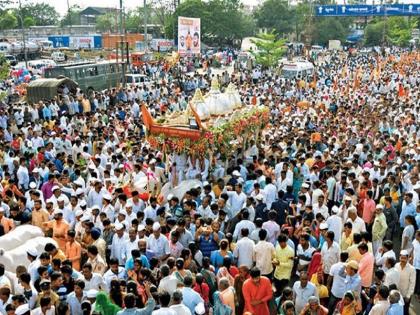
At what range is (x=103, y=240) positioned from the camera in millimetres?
7184

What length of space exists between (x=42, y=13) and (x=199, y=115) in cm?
8385

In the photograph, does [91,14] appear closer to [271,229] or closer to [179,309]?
[271,229]

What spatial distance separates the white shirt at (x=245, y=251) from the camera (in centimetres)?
680

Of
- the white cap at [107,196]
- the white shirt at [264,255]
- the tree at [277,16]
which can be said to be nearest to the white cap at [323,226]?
the white shirt at [264,255]

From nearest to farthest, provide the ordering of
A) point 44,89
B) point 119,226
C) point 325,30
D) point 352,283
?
1. point 352,283
2. point 119,226
3. point 44,89
4. point 325,30

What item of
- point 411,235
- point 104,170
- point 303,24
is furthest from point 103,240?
point 303,24

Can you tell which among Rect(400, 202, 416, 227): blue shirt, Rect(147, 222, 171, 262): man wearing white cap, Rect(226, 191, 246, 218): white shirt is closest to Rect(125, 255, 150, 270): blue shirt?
Rect(147, 222, 171, 262): man wearing white cap

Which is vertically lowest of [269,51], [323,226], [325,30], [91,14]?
[323,226]

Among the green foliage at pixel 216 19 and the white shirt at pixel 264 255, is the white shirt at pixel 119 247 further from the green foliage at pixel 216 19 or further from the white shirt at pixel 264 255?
the green foliage at pixel 216 19

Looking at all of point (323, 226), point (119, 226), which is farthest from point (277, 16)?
point (119, 226)

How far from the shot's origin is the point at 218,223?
295 inches

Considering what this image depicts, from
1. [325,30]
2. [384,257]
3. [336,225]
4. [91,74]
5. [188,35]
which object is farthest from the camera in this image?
[325,30]

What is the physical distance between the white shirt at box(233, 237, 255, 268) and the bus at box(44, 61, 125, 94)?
1916cm

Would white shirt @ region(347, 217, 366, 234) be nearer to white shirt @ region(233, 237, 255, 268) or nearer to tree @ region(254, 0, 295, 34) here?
white shirt @ region(233, 237, 255, 268)
